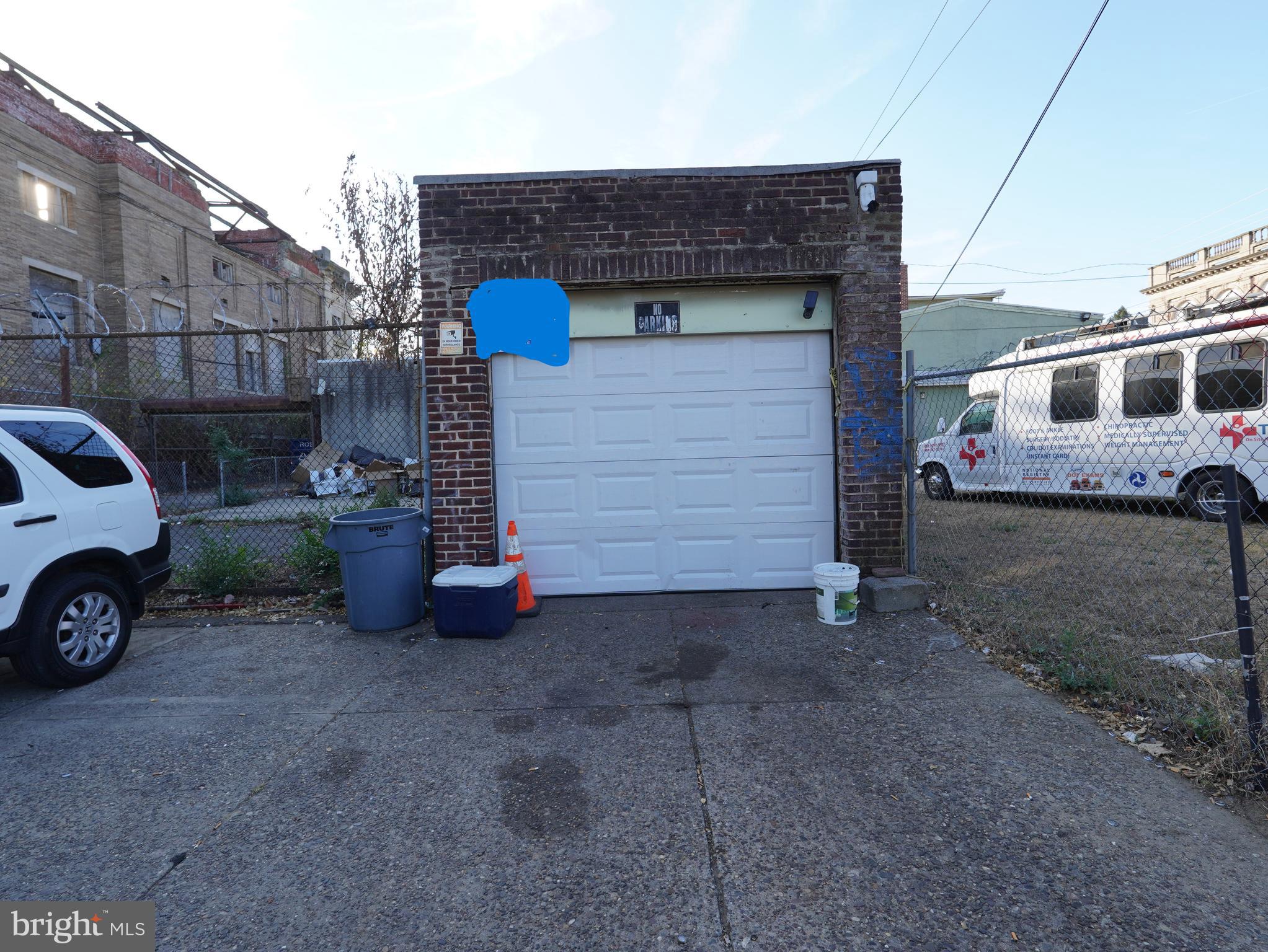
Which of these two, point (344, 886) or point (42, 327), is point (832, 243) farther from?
point (42, 327)

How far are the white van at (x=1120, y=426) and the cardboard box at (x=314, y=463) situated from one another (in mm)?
12870

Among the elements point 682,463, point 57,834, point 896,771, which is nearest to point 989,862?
point 896,771

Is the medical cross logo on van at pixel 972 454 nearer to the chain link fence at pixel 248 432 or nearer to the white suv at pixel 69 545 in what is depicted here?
the chain link fence at pixel 248 432

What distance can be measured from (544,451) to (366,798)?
142 inches

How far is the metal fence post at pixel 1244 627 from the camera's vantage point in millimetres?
2910

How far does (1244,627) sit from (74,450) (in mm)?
6514

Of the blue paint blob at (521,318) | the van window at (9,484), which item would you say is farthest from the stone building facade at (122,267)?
the van window at (9,484)

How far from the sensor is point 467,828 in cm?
284

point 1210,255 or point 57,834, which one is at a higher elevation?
point 1210,255

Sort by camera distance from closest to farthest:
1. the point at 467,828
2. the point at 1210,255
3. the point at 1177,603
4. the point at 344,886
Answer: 1. the point at 344,886
2. the point at 467,828
3. the point at 1177,603
4. the point at 1210,255

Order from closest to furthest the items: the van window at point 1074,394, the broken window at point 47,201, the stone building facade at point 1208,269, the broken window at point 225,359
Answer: the van window at point 1074,394 → the broken window at point 47,201 → the broken window at point 225,359 → the stone building facade at point 1208,269

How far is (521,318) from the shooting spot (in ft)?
20.2

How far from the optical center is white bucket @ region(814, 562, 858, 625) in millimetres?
5375

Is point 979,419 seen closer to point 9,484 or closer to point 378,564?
point 378,564
